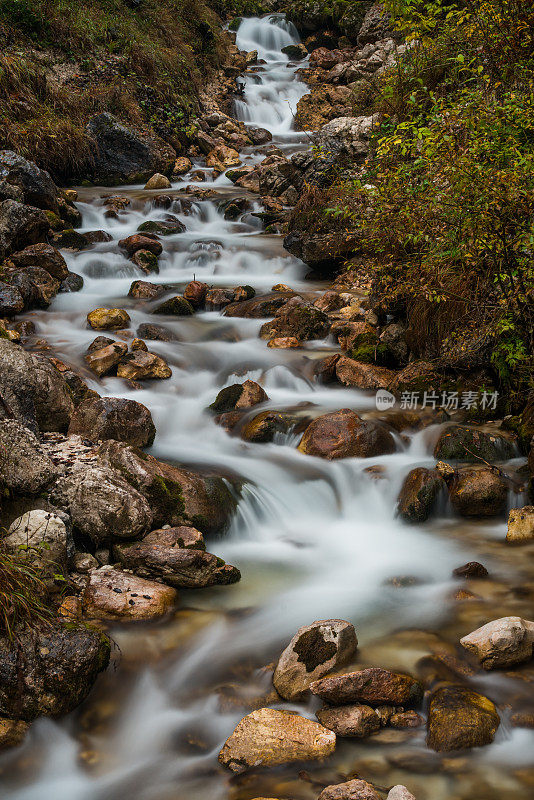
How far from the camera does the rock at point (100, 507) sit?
4164 millimetres

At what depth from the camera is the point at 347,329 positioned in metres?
8.24

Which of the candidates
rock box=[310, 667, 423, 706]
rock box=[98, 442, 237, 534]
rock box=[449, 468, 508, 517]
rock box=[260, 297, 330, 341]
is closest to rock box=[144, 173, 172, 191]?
rock box=[260, 297, 330, 341]

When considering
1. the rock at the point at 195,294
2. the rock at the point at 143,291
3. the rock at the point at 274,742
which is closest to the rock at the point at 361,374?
the rock at the point at 195,294

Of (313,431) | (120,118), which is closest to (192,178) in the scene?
(120,118)

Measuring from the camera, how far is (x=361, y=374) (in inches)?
286

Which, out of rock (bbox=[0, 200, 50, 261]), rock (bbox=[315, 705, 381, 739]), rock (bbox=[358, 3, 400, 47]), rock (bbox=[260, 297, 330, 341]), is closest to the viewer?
rock (bbox=[315, 705, 381, 739])

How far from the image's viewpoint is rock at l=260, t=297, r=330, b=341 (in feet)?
28.0

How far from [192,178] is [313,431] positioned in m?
12.3

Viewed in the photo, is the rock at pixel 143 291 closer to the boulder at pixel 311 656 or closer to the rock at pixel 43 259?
the rock at pixel 43 259

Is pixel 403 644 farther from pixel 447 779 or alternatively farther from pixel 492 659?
pixel 447 779

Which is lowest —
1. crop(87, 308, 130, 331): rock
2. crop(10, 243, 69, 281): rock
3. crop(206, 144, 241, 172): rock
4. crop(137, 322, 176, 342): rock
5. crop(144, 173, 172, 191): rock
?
crop(137, 322, 176, 342): rock

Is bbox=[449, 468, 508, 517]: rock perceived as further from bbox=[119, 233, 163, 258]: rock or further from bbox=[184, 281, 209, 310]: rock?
bbox=[119, 233, 163, 258]: rock

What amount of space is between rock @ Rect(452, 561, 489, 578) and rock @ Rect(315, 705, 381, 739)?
64.2 inches

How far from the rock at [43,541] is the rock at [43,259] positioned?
682 centimetres
